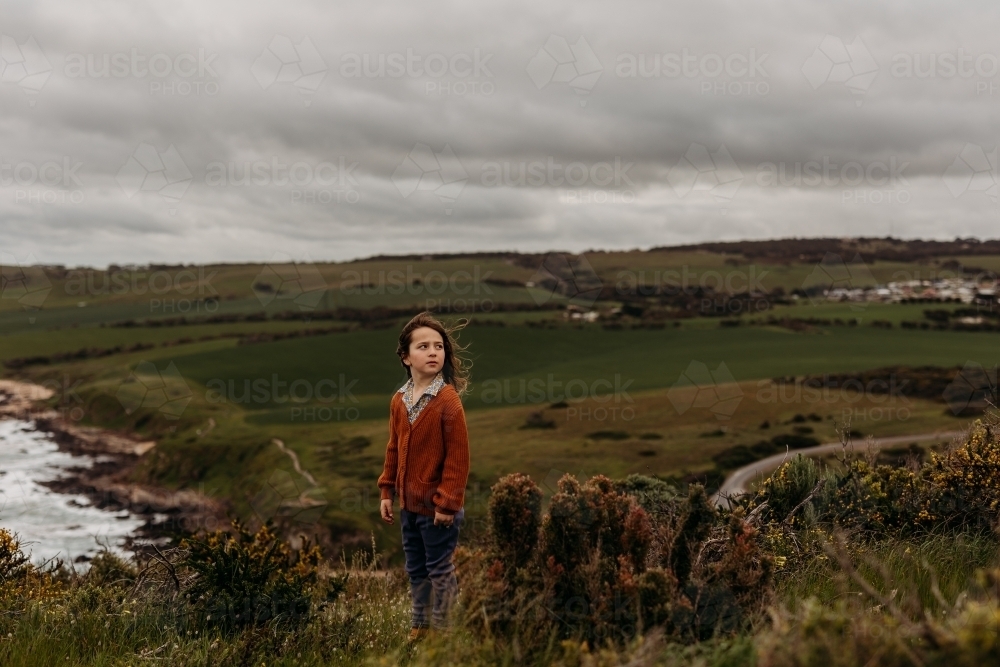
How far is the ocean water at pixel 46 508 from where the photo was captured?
44031 millimetres

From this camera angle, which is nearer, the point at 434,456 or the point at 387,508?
the point at 434,456

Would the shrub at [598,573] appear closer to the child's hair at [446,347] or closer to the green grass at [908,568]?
the green grass at [908,568]

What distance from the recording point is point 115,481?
59438 mm

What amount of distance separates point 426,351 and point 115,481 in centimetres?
6235

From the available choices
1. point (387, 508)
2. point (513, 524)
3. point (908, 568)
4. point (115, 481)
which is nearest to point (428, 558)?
point (387, 508)

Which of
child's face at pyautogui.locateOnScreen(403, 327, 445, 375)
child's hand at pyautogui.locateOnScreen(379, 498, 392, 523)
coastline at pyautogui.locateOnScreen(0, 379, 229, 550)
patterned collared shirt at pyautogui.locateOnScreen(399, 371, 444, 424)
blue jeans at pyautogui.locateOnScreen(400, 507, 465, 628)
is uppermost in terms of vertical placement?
child's face at pyautogui.locateOnScreen(403, 327, 445, 375)

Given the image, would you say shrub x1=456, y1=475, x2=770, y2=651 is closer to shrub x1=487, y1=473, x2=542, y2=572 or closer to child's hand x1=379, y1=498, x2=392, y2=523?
shrub x1=487, y1=473, x2=542, y2=572

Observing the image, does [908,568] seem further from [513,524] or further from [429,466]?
[429,466]

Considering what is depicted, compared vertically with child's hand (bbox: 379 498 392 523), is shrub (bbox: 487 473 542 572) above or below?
above

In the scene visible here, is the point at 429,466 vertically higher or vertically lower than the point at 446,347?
lower

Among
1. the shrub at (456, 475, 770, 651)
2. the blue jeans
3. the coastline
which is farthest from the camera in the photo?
the coastline

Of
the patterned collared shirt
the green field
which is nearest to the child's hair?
the patterned collared shirt

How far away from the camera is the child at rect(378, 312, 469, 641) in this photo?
5465 mm

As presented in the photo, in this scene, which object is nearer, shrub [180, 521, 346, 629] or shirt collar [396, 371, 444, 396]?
shrub [180, 521, 346, 629]
